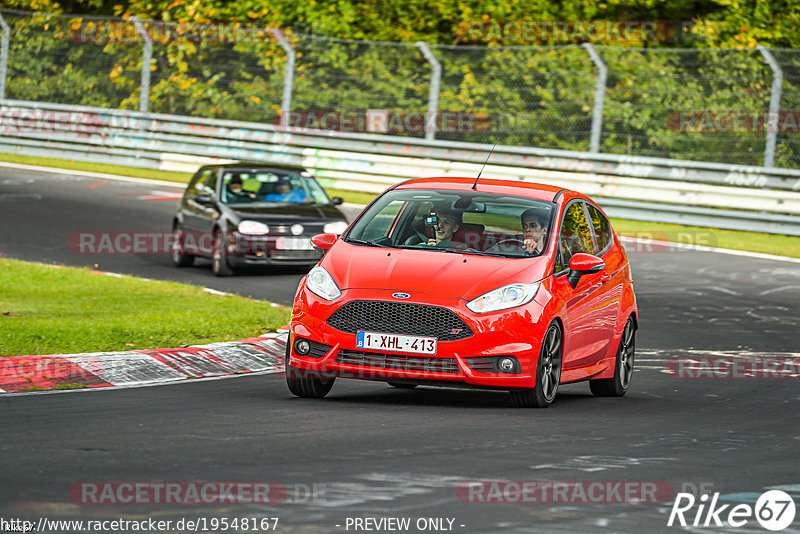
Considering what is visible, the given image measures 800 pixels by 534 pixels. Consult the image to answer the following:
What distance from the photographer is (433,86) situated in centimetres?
2722

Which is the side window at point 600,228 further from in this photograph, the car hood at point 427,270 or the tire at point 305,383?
the tire at point 305,383

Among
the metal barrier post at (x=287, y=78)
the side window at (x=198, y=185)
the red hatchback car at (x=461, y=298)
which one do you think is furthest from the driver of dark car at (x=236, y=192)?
the metal barrier post at (x=287, y=78)

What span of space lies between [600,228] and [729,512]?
531 centimetres

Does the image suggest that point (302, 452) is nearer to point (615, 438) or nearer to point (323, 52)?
point (615, 438)

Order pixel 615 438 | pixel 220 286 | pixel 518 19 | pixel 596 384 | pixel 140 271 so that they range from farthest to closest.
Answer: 1. pixel 518 19
2. pixel 140 271
3. pixel 220 286
4. pixel 596 384
5. pixel 615 438

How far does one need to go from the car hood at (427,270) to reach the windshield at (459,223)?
0.72 feet

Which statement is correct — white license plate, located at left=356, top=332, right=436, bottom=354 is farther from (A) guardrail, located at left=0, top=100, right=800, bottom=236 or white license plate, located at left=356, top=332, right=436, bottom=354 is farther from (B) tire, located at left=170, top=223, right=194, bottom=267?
(A) guardrail, located at left=0, top=100, right=800, bottom=236

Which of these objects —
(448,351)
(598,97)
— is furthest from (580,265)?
(598,97)

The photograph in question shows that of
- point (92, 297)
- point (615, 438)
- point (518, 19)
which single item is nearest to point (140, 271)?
point (92, 297)

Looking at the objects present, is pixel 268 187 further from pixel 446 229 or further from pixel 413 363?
pixel 413 363

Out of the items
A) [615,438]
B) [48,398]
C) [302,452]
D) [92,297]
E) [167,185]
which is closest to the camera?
[302,452]

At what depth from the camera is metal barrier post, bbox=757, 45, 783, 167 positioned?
24.1m

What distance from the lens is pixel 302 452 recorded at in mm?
7668

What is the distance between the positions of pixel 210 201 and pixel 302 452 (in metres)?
12.1
